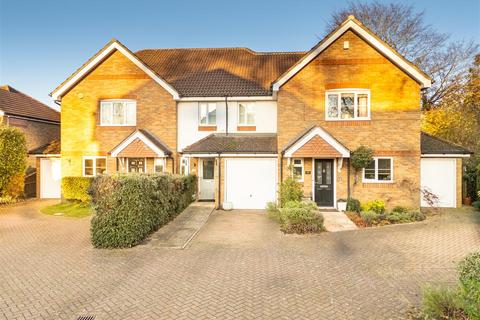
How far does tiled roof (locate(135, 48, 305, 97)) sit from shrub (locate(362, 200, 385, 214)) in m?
7.67

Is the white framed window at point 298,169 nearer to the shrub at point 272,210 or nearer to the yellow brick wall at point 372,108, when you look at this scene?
the yellow brick wall at point 372,108

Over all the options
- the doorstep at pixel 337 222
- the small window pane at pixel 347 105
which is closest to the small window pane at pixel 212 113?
the small window pane at pixel 347 105

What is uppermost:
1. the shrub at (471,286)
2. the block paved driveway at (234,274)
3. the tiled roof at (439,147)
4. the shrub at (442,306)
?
the tiled roof at (439,147)

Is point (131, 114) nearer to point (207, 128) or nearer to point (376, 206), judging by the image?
point (207, 128)

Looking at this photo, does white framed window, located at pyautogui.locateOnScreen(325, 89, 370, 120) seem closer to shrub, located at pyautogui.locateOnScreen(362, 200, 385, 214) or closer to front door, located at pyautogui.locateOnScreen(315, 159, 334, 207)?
front door, located at pyautogui.locateOnScreen(315, 159, 334, 207)

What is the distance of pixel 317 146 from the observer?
14.4 metres

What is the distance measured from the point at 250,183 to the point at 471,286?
12.2m

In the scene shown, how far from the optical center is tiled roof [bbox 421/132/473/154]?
50.5ft

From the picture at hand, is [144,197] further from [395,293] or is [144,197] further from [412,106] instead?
[412,106]

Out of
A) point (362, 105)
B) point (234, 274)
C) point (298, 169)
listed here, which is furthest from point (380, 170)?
point (234, 274)

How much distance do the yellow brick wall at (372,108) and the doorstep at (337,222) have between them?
1.65 metres

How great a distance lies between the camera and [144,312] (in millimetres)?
5473

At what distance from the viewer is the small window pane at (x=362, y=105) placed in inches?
595

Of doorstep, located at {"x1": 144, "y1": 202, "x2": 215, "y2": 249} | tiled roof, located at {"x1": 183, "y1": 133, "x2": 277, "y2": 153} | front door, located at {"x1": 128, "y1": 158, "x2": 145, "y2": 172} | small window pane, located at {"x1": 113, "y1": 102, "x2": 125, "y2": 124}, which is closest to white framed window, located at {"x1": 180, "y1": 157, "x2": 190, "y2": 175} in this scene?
tiled roof, located at {"x1": 183, "y1": 133, "x2": 277, "y2": 153}
